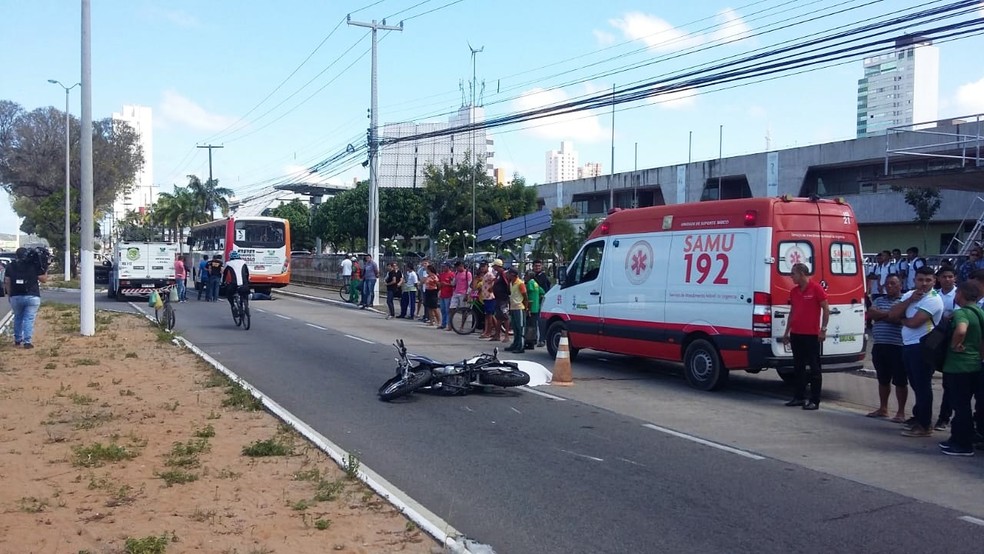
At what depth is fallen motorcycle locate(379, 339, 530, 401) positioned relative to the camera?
36.2 ft

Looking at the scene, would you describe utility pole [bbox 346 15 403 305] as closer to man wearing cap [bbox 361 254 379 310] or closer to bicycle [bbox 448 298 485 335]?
man wearing cap [bbox 361 254 379 310]

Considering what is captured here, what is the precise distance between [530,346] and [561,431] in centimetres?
861

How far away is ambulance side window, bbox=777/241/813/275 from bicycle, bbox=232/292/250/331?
13012 mm

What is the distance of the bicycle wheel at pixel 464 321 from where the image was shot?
21.7 meters

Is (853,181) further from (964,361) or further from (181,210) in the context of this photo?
(181,210)

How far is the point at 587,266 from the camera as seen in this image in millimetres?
15008

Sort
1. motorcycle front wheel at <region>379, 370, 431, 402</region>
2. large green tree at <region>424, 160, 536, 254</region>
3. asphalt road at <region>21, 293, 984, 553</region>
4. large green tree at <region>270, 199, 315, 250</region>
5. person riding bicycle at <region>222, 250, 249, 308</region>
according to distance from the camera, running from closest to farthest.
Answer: asphalt road at <region>21, 293, 984, 553</region>, motorcycle front wheel at <region>379, 370, 431, 402</region>, person riding bicycle at <region>222, 250, 249, 308</region>, large green tree at <region>424, 160, 536, 254</region>, large green tree at <region>270, 199, 315, 250</region>

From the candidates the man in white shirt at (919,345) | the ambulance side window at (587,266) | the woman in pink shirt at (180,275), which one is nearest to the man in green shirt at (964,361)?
the man in white shirt at (919,345)

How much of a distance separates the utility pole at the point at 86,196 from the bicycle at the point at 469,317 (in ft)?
27.4

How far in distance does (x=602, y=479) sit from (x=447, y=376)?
13.5 ft

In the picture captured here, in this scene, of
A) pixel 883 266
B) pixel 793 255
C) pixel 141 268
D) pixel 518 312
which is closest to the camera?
pixel 793 255

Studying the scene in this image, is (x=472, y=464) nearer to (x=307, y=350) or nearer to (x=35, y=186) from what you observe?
(x=307, y=350)

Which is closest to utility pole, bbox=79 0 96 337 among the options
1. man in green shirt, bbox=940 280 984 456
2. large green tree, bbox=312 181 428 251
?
man in green shirt, bbox=940 280 984 456

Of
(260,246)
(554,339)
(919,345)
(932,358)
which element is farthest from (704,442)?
(260,246)
